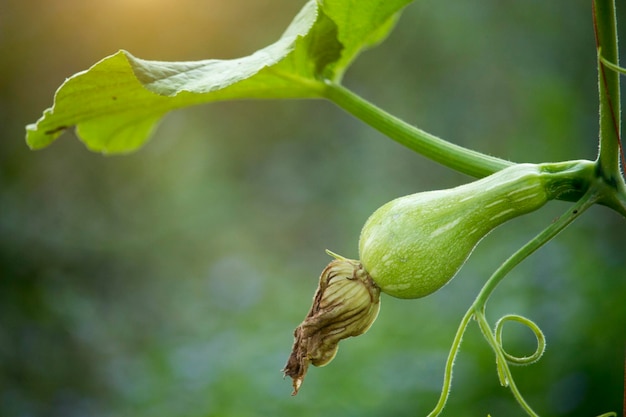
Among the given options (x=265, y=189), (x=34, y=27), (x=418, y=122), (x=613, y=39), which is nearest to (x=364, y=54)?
(x=418, y=122)

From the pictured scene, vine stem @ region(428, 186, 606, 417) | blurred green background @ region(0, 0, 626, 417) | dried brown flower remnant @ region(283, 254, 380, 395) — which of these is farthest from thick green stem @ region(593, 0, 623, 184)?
blurred green background @ region(0, 0, 626, 417)

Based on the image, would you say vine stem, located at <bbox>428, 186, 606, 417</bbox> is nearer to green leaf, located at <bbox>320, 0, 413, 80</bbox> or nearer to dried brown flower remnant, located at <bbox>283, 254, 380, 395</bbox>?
dried brown flower remnant, located at <bbox>283, 254, 380, 395</bbox>

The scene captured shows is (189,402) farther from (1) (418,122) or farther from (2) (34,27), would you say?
(1) (418,122)

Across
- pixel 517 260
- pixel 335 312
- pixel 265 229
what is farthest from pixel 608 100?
pixel 265 229

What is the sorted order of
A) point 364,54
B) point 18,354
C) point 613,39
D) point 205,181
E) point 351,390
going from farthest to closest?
point 364,54, point 205,181, point 18,354, point 351,390, point 613,39

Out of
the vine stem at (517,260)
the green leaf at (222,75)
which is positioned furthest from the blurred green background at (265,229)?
the vine stem at (517,260)

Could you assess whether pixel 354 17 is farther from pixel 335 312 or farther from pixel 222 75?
pixel 335 312
